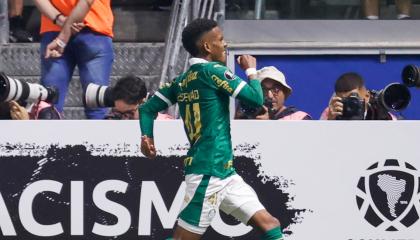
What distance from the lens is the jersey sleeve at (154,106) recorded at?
300 inches

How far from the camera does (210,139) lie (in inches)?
288

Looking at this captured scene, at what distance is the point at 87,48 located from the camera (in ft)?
31.0

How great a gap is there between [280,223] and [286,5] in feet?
11.4

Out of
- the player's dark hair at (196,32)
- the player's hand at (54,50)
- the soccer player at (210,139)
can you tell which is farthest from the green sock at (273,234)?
the player's hand at (54,50)

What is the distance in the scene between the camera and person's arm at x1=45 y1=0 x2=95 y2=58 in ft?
30.3

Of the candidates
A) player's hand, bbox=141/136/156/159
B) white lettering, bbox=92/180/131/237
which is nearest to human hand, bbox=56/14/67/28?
white lettering, bbox=92/180/131/237

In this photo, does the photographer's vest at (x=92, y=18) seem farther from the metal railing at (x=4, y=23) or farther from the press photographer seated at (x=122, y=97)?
the metal railing at (x=4, y=23)

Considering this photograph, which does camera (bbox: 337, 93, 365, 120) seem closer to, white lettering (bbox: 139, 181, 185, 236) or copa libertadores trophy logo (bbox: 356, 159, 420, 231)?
copa libertadores trophy logo (bbox: 356, 159, 420, 231)

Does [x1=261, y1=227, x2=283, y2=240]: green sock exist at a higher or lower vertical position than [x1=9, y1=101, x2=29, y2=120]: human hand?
lower

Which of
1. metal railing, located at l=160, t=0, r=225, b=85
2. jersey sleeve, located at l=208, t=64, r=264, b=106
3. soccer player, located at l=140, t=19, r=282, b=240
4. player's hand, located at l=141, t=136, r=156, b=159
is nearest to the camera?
jersey sleeve, located at l=208, t=64, r=264, b=106

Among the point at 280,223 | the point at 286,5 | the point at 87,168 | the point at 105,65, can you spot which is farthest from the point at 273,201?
the point at 286,5

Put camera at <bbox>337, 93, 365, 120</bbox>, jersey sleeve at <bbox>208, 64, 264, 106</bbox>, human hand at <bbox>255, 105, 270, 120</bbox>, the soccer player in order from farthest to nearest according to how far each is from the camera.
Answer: human hand at <bbox>255, 105, 270, 120</bbox>
camera at <bbox>337, 93, 365, 120</bbox>
the soccer player
jersey sleeve at <bbox>208, 64, 264, 106</bbox>

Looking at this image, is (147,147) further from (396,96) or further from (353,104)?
(396,96)

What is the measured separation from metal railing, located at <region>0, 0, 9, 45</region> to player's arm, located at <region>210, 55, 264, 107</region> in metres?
3.89
